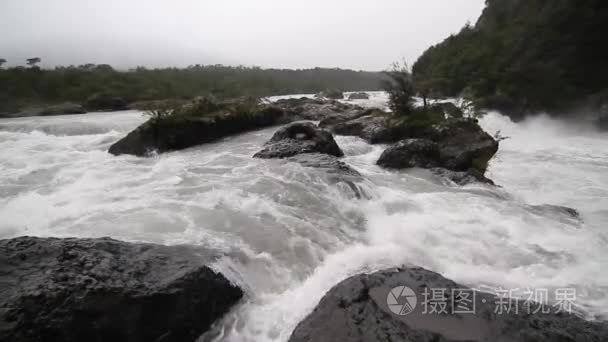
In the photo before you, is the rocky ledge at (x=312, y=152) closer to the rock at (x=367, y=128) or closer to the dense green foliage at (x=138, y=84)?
the rock at (x=367, y=128)

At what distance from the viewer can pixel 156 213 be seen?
4832mm

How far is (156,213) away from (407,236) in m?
4.00

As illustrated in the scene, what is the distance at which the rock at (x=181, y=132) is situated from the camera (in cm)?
965

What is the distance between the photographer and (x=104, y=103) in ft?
83.3

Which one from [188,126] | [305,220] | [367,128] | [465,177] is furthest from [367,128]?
[305,220]

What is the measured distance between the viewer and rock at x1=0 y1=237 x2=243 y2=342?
2.05 meters

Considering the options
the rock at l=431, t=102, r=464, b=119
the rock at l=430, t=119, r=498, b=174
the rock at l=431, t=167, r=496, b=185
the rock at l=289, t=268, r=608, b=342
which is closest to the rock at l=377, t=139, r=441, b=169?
the rock at l=430, t=119, r=498, b=174

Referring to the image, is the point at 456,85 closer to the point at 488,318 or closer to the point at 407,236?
the point at 407,236

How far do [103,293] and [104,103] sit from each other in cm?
2868

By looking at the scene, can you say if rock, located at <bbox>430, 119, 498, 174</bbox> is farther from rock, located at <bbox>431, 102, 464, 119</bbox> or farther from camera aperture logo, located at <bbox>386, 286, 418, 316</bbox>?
camera aperture logo, located at <bbox>386, 286, 418, 316</bbox>

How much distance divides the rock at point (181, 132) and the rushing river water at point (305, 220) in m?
1.00

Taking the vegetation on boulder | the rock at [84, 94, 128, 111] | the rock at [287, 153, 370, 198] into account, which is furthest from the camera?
the rock at [84, 94, 128, 111]

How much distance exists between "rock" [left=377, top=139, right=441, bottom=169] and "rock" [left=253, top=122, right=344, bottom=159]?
178cm

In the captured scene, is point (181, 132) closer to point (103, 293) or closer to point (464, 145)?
point (103, 293)
